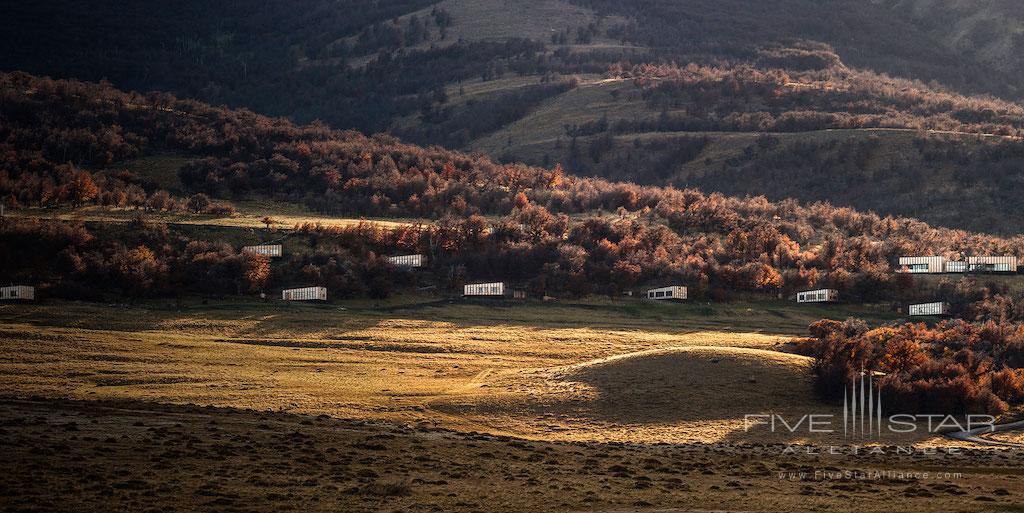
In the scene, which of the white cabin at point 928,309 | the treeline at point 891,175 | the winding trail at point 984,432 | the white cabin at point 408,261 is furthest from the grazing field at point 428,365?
the treeline at point 891,175

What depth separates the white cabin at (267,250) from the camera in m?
97.8

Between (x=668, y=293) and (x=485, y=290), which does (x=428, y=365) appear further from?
(x=668, y=293)

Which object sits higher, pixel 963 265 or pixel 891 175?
pixel 891 175

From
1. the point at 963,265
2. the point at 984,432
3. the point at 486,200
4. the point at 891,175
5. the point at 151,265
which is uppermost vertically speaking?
the point at 891,175

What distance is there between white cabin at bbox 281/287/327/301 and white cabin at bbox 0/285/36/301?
58.5ft

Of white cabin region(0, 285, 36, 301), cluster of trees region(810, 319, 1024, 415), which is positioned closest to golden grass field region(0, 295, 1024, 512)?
white cabin region(0, 285, 36, 301)

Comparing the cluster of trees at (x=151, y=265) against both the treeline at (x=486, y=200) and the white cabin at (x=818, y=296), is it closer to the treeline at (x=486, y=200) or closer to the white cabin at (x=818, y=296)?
the treeline at (x=486, y=200)

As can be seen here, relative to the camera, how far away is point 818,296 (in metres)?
100

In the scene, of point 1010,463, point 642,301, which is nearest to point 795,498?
point 1010,463

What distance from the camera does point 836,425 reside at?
192 feet

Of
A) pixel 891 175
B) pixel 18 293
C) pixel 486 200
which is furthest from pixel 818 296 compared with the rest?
pixel 891 175

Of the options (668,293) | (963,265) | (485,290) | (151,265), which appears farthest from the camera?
(963,265)

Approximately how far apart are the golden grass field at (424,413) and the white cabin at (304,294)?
1.45m

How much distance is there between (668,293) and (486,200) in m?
37.6
